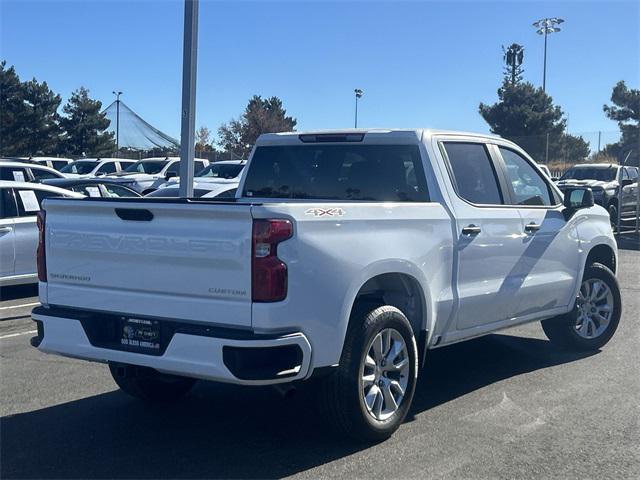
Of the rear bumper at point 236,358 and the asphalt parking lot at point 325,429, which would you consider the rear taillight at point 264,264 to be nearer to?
the rear bumper at point 236,358

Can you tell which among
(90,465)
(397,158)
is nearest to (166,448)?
(90,465)

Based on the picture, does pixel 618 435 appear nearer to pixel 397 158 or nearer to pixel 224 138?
pixel 397 158

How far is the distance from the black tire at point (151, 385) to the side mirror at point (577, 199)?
12.2 feet

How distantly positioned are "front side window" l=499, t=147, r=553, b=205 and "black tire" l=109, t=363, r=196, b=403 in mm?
3148

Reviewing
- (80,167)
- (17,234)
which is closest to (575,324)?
(17,234)

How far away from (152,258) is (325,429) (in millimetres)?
1668

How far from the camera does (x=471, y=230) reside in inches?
232

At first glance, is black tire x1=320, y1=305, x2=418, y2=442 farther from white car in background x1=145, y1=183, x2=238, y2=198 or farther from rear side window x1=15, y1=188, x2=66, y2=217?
white car in background x1=145, y1=183, x2=238, y2=198

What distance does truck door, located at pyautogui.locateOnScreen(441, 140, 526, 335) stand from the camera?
19.3 ft

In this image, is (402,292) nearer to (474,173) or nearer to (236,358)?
(474,173)

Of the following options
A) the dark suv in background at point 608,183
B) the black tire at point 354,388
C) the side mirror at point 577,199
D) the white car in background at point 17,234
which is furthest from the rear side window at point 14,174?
the dark suv in background at point 608,183

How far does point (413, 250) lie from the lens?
17.4 ft

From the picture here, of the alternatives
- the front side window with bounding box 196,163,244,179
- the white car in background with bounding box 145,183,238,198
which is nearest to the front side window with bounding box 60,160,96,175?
the front side window with bounding box 196,163,244,179

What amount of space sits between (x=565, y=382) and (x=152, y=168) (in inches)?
863
